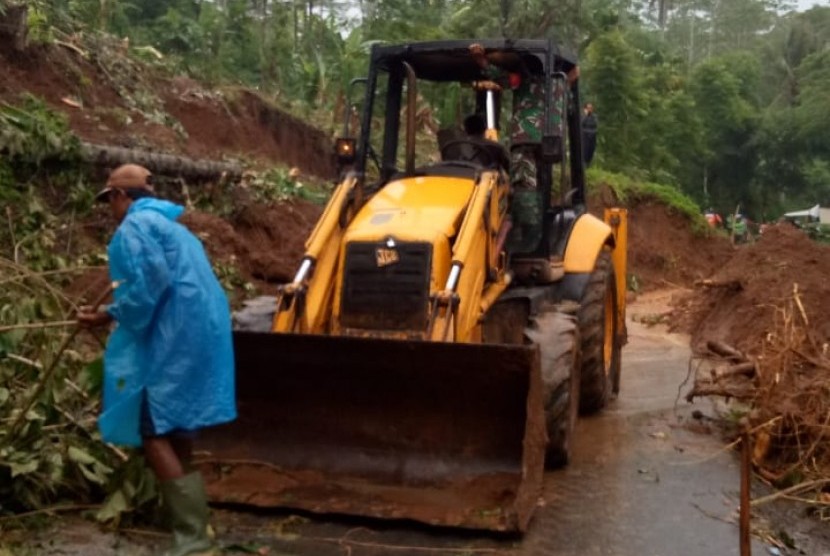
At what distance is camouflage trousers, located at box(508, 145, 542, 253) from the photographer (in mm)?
8047

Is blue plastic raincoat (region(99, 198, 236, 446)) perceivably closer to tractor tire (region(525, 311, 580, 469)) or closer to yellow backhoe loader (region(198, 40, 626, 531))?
yellow backhoe loader (region(198, 40, 626, 531))

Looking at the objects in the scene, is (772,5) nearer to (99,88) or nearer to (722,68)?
(722,68)

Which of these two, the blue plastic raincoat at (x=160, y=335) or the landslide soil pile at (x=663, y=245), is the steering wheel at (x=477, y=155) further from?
the landslide soil pile at (x=663, y=245)

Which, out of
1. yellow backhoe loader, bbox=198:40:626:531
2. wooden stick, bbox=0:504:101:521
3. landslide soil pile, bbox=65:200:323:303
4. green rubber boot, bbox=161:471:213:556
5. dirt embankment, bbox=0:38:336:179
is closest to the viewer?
green rubber boot, bbox=161:471:213:556

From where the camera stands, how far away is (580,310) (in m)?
8.26

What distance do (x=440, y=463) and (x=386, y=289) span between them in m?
1.17

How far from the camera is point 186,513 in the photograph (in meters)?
5.39

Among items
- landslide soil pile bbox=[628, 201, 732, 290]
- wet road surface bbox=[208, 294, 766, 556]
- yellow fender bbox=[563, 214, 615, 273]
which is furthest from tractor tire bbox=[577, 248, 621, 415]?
landslide soil pile bbox=[628, 201, 732, 290]

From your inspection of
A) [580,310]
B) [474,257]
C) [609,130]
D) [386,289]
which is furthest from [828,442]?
[609,130]

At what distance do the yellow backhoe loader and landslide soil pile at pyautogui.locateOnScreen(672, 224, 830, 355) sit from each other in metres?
4.90

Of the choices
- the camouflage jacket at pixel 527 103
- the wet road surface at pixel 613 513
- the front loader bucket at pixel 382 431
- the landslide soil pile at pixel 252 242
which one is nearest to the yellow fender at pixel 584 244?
the camouflage jacket at pixel 527 103

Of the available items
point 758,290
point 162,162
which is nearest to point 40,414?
point 162,162

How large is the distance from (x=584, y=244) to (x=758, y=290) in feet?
20.9

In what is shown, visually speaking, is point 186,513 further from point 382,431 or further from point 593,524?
point 593,524
